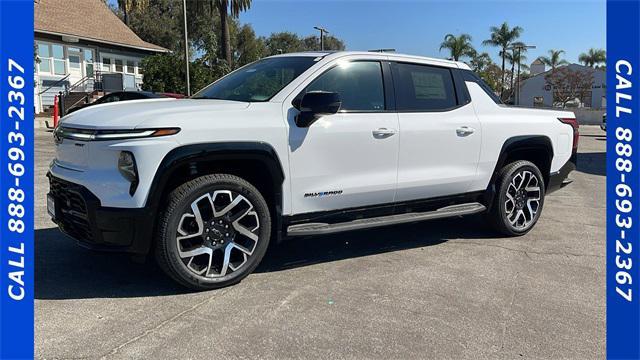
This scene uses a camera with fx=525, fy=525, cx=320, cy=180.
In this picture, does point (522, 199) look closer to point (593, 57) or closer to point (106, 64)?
point (106, 64)

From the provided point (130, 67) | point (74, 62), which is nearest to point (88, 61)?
point (74, 62)

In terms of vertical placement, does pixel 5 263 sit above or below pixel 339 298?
above

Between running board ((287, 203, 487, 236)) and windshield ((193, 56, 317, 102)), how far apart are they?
109cm

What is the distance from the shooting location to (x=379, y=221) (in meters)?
4.59

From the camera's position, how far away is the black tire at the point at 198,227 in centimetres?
370

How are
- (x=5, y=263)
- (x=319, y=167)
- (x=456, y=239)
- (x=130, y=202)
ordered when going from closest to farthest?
(x=5, y=263), (x=130, y=202), (x=319, y=167), (x=456, y=239)

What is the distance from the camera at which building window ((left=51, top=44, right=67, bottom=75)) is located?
29250 mm

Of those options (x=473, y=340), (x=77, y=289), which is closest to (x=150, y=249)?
(x=77, y=289)

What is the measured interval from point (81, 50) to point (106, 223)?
31.7 meters

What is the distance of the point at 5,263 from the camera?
268 centimetres

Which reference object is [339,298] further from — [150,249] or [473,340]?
[150,249]

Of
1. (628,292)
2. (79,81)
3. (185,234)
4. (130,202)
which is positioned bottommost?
(628,292)

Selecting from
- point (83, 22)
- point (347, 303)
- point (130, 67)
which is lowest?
point (347, 303)

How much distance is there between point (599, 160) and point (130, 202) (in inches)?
543
